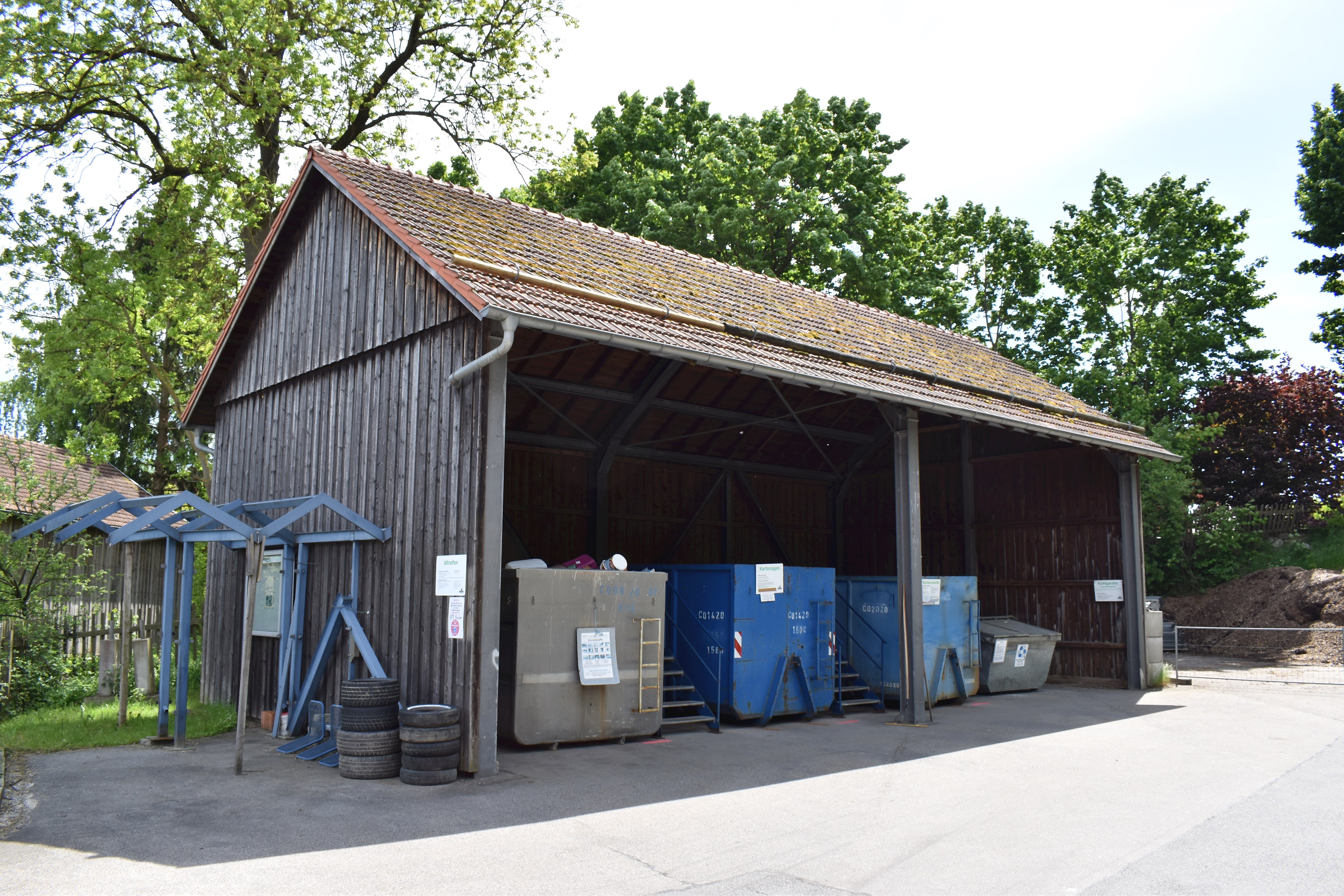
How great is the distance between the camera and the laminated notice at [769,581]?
41.6ft

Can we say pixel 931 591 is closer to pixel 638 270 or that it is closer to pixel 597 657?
pixel 597 657

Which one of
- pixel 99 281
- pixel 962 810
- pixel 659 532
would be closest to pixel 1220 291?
pixel 659 532

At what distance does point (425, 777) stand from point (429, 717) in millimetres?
521

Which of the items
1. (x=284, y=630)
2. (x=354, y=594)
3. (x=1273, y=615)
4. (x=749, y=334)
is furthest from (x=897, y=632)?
(x=1273, y=615)

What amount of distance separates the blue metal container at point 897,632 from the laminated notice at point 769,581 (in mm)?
2045

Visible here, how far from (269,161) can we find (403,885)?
21.6 m

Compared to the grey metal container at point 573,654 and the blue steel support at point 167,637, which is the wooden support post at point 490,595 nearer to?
the grey metal container at point 573,654

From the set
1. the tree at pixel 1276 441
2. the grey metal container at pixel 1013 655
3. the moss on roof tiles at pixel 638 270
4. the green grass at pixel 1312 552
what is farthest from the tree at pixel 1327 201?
the grey metal container at pixel 1013 655

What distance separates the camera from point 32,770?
30.1 ft

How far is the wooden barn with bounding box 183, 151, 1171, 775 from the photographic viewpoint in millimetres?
9703

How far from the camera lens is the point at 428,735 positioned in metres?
8.63

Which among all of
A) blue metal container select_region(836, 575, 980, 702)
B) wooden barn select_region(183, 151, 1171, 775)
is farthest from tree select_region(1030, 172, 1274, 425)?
blue metal container select_region(836, 575, 980, 702)

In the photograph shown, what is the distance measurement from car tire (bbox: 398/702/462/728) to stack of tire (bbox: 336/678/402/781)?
25 centimetres

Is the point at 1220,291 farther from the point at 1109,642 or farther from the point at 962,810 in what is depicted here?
the point at 962,810
